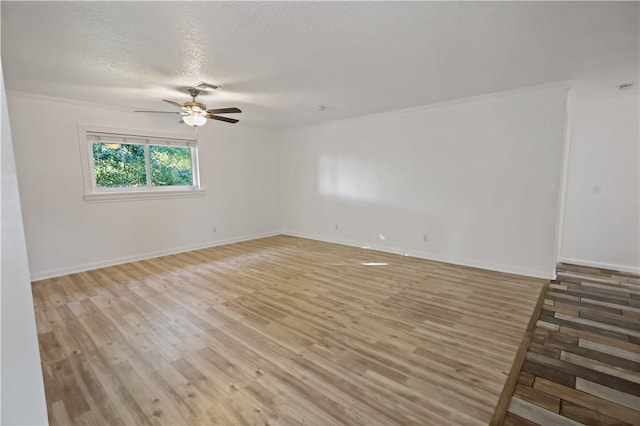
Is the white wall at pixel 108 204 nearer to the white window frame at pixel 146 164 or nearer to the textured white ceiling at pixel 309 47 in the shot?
the white window frame at pixel 146 164

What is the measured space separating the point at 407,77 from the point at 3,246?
3.47m

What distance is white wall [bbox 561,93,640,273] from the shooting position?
155 inches

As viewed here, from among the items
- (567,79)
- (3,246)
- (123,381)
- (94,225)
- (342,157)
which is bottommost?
(123,381)

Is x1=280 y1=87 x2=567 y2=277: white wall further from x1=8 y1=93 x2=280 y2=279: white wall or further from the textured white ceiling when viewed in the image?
x1=8 y1=93 x2=280 y2=279: white wall

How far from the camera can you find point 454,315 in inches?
110

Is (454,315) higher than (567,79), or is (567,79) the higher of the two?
(567,79)

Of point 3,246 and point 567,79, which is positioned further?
point 567,79

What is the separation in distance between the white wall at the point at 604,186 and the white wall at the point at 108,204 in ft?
18.6

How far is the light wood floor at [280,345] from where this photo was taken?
67.1 inches

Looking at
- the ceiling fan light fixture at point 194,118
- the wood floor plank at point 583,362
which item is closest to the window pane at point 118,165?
the ceiling fan light fixture at point 194,118

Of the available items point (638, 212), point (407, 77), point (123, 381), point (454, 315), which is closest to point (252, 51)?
point (407, 77)

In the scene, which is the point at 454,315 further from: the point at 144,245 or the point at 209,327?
the point at 144,245

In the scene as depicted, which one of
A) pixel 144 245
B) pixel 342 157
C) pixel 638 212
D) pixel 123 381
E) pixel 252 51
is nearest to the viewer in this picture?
pixel 123 381

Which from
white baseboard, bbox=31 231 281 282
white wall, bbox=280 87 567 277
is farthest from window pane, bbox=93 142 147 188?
white wall, bbox=280 87 567 277
